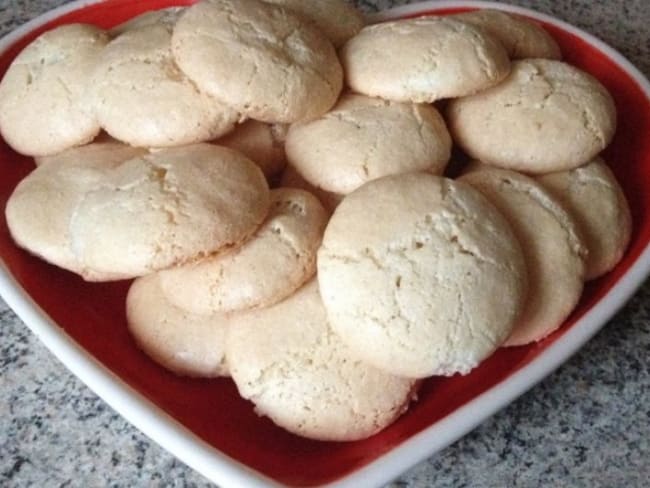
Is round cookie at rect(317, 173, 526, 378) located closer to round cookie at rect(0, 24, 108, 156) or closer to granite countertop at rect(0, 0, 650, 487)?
granite countertop at rect(0, 0, 650, 487)

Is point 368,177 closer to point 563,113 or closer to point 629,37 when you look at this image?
point 563,113

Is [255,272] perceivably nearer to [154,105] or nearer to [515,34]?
[154,105]

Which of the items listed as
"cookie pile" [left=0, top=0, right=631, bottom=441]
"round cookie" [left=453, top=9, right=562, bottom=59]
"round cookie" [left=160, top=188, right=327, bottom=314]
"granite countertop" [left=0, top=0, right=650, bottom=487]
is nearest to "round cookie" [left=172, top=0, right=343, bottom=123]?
"cookie pile" [left=0, top=0, right=631, bottom=441]

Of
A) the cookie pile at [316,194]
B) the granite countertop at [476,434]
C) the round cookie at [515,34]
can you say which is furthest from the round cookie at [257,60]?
the granite countertop at [476,434]

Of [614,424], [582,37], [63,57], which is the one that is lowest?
[614,424]

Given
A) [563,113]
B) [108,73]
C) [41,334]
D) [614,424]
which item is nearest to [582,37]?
[563,113]

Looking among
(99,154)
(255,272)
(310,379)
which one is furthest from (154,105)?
(310,379)
